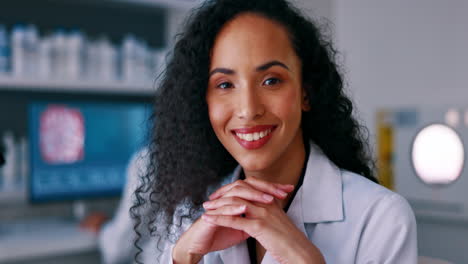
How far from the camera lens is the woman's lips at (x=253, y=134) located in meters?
0.91

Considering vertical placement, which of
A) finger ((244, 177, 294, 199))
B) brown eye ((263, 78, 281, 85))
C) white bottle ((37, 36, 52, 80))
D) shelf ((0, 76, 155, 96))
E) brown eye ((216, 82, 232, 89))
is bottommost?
finger ((244, 177, 294, 199))

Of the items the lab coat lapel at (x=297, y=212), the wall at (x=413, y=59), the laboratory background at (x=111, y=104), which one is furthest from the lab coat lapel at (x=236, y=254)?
the wall at (x=413, y=59)

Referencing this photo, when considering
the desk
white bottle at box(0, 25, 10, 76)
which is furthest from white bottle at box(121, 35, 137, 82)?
the desk

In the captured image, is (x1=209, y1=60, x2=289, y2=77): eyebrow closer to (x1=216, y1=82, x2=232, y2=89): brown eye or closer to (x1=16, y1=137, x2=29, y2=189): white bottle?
(x1=216, y1=82, x2=232, y2=89): brown eye

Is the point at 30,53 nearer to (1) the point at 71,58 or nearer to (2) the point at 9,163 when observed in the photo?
(1) the point at 71,58

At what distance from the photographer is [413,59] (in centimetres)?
208

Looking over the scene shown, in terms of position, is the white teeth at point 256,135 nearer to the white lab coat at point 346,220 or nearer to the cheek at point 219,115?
the cheek at point 219,115

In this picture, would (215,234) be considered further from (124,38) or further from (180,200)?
(124,38)

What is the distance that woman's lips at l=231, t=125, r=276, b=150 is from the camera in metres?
0.91

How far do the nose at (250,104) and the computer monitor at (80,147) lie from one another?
1411 mm

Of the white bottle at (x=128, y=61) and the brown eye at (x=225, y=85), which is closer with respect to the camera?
the brown eye at (x=225, y=85)

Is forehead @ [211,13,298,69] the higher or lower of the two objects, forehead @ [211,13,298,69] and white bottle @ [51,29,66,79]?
the lower

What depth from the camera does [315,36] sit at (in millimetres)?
1044

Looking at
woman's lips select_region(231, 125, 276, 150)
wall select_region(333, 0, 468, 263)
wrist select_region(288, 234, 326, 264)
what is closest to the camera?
wrist select_region(288, 234, 326, 264)
